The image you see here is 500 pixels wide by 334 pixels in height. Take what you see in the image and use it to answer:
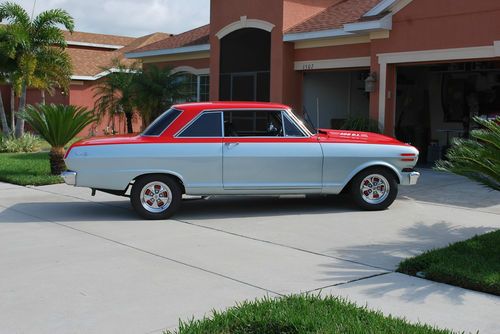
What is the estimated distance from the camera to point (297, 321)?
4555 mm

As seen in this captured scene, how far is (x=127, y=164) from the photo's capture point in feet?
29.9

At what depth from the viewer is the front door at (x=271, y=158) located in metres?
9.36

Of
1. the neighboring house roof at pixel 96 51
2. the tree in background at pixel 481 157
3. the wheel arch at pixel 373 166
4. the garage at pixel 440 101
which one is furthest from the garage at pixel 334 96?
the neighboring house roof at pixel 96 51

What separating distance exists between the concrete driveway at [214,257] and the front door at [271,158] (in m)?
0.55

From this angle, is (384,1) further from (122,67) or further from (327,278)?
(122,67)

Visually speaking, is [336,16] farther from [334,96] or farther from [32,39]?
[32,39]

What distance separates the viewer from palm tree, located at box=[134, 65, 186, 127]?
20500 mm

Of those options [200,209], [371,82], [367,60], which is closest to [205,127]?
[200,209]

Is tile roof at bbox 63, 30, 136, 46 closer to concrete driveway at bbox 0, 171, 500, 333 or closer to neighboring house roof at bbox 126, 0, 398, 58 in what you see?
neighboring house roof at bbox 126, 0, 398, 58

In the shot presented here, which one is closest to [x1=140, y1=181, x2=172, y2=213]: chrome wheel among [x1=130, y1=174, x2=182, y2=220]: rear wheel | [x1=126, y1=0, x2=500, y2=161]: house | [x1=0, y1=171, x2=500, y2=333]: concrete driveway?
[x1=130, y1=174, x2=182, y2=220]: rear wheel

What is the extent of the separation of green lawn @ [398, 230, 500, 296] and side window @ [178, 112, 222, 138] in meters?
3.88

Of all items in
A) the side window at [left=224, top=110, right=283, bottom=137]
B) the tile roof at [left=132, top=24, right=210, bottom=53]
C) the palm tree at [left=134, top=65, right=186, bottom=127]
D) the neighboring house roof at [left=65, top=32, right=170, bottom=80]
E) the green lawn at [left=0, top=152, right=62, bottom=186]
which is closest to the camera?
the side window at [left=224, top=110, right=283, bottom=137]

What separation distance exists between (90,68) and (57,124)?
2044 centimetres

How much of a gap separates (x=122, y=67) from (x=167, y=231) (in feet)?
56.5
